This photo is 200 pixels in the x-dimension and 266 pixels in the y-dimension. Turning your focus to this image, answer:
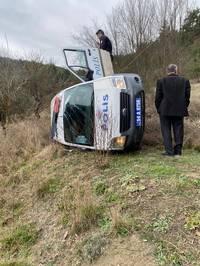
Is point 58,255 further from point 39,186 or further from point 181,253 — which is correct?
point 39,186

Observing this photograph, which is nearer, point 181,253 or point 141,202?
point 181,253

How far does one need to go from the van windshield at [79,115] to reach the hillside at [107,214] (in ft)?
1.84

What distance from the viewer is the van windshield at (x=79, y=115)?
382 centimetres

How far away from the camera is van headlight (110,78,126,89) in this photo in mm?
3396

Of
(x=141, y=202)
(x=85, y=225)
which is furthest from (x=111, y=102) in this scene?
(x=85, y=225)

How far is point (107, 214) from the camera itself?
2.10m

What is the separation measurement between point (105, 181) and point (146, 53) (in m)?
8.30

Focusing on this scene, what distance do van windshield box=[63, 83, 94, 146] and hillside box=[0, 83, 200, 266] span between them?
22.0 inches

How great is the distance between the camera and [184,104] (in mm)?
3402

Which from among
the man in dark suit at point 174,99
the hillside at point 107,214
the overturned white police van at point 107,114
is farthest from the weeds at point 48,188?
the man in dark suit at point 174,99

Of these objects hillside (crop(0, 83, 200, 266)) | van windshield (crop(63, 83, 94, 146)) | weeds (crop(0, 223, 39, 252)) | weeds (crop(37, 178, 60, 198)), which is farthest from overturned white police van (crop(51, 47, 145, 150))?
weeds (crop(0, 223, 39, 252))

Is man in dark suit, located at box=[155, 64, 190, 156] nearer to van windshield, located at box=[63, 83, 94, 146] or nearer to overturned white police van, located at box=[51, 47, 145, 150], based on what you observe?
overturned white police van, located at box=[51, 47, 145, 150]

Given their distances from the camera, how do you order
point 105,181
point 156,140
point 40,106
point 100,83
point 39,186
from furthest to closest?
point 40,106 < point 156,140 < point 100,83 < point 39,186 < point 105,181

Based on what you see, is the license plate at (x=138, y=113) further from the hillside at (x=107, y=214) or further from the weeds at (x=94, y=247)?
the weeds at (x=94, y=247)
